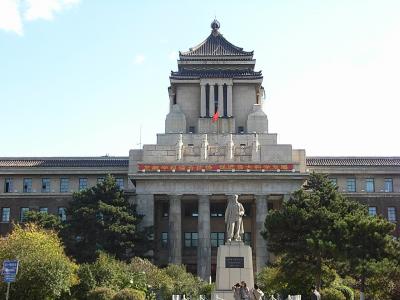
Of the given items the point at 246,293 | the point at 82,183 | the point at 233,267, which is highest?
the point at 82,183

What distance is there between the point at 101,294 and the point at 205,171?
26760mm

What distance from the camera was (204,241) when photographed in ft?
187

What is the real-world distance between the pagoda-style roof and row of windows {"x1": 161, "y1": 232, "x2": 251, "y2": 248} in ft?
63.0

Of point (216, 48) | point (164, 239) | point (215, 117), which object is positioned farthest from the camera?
point (216, 48)

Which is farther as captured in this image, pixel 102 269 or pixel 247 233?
pixel 247 233

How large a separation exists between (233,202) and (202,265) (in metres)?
26.3

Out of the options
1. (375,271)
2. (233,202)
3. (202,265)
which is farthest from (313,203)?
(202,265)

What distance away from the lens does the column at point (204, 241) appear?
56125 millimetres

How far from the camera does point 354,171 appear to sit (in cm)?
6284

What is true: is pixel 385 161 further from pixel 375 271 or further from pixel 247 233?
pixel 375 271

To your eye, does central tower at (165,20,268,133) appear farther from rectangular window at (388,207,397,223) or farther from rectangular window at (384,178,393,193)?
rectangular window at (388,207,397,223)

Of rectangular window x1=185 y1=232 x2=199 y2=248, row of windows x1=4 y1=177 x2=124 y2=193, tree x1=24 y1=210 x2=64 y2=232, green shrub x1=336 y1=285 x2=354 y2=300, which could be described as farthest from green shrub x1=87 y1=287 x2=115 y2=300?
row of windows x1=4 y1=177 x2=124 y2=193

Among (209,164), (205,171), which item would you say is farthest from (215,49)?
(205,171)

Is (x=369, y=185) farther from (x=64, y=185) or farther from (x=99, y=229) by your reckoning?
(x=64, y=185)
